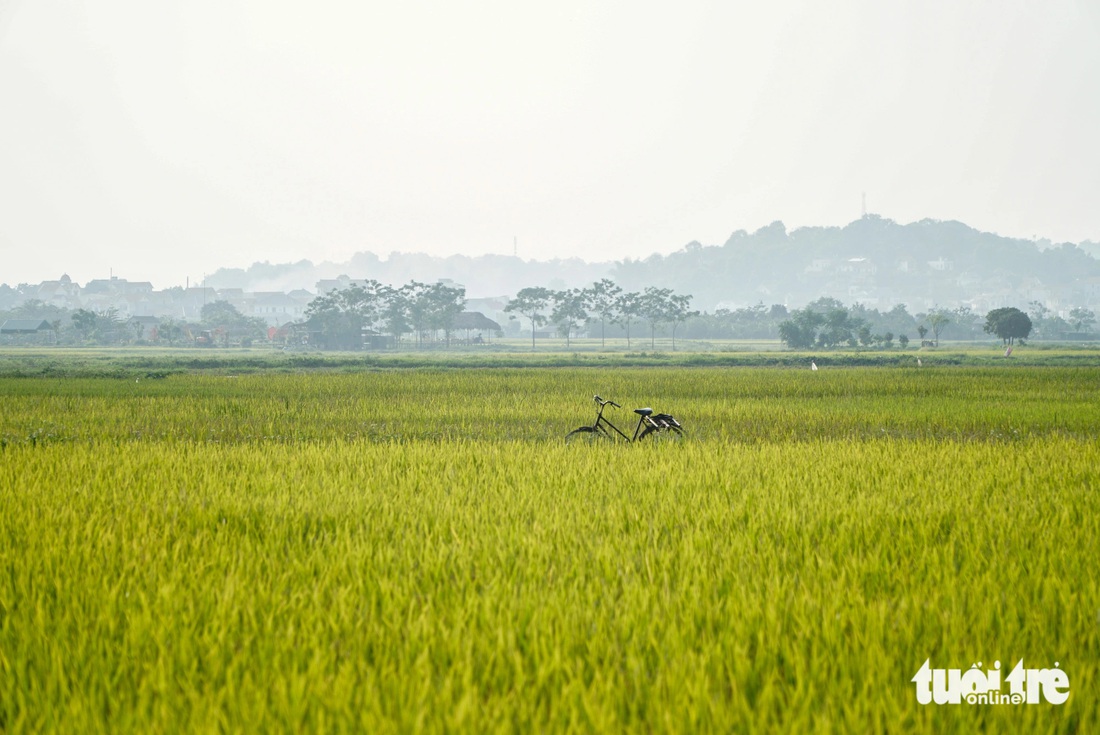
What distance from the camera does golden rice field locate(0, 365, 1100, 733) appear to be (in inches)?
102

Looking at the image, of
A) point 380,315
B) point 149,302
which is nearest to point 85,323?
point 380,315

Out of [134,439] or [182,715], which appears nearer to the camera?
[182,715]

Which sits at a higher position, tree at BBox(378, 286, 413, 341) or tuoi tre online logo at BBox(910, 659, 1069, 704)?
tree at BBox(378, 286, 413, 341)

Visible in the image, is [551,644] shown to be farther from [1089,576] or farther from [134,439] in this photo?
[134,439]

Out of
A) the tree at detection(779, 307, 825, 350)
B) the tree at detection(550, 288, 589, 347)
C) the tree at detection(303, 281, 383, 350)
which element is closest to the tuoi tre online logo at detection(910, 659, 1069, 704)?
the tree at detection(779, 307, 825, 350)

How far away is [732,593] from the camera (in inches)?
141

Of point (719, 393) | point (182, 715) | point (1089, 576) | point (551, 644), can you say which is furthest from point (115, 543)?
point (719, 393)

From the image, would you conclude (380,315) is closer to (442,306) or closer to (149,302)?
(442,306)

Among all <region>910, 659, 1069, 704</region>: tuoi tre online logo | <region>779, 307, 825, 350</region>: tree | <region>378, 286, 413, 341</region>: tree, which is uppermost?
<region>378, 286, 413, 341</region>: tree

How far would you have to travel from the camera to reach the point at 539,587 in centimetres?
379

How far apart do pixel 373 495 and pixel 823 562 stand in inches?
125

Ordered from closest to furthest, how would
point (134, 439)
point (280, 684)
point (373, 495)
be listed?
point (280, 684) → point (373, 495) → point (134, 439)

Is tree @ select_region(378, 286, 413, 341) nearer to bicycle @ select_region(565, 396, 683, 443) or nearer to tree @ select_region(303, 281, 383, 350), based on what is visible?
tree @ select_region(303, 281, 383, 350)

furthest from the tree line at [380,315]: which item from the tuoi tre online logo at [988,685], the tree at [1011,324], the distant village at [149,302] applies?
the tuoi tre online logo at [988,685]
